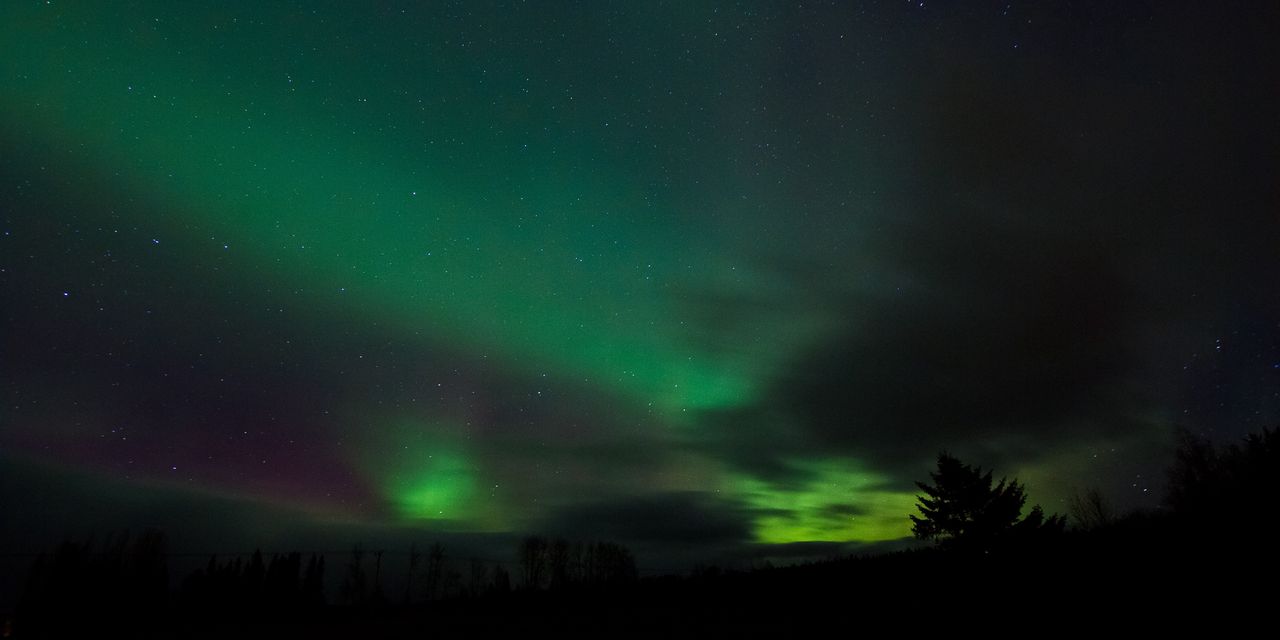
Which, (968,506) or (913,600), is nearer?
(913,600)

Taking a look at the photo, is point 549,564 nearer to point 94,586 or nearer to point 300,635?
point 94,586

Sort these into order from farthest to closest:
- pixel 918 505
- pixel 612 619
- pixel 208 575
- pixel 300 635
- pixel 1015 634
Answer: pixel 208 575 → pixel 918 505 → pixel 300 635 → pixel 612 619 → pixel 1015 634

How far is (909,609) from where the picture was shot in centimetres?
1458

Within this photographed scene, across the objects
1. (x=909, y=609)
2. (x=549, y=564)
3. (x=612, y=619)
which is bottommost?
(x=549, y=564)

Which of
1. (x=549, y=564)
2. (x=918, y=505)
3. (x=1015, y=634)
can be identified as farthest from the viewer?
(x=549, y=564)

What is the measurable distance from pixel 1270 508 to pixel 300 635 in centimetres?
3593

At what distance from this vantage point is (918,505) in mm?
58562

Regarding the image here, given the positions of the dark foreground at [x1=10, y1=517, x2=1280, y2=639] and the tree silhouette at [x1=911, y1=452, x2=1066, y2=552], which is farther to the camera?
the tree silhouette at [x1=911, y1=452, x2=1066, y2=552]

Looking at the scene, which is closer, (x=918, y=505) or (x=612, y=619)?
(x=612, y=619)

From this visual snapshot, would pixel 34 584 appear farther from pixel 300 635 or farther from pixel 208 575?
pixel 300 635

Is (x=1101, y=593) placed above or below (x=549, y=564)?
above

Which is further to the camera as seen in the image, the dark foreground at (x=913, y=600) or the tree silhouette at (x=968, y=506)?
the tree silhouette at (x=968, y=506)

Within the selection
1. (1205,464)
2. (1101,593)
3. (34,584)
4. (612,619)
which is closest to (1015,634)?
(1101,593)

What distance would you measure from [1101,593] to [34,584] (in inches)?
3445
